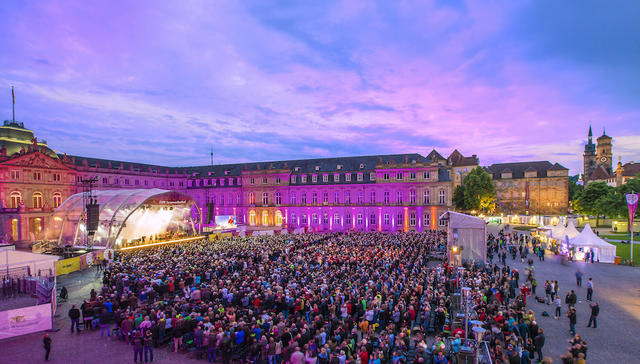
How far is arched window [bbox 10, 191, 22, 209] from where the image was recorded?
157 feet

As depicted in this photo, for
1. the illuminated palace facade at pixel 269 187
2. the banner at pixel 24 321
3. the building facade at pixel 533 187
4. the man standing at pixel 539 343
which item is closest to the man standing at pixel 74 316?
the banner at pixel 24 321

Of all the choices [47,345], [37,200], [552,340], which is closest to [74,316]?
[47,345]

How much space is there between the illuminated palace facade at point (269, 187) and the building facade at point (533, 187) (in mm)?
39964

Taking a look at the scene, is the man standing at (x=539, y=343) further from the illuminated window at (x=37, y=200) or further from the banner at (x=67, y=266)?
the illuminated window at (x=37, y=200)

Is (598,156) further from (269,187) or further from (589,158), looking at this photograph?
(269,187)

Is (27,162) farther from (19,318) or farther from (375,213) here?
(375,213)

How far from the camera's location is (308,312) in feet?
53.9

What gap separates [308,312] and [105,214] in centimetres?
3112

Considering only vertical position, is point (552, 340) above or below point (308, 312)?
below

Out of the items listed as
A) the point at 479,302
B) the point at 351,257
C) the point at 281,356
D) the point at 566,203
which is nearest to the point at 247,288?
the point at 281,356

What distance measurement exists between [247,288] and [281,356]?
20.6 feet

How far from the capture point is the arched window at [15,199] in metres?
47.7

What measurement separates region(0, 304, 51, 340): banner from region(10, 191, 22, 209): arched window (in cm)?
4541

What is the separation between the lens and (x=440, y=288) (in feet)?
59.5
